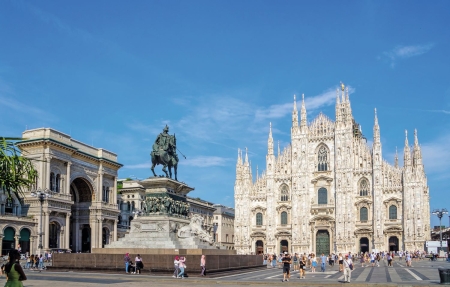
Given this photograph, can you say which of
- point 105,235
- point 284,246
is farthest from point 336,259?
point 105,235

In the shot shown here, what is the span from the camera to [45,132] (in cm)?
6041

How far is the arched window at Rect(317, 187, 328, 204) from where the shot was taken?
77.2 m

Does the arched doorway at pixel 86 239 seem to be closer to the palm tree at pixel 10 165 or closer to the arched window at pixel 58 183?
the arched window at pixel 58 183

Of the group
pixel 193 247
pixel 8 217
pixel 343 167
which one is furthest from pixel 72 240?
pixel 193 247

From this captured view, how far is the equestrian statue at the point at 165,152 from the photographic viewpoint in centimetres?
3091

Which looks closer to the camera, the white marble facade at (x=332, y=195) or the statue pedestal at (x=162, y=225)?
the statue pedestal at (x=162, y=225)

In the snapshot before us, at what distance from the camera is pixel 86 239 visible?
2825 inches

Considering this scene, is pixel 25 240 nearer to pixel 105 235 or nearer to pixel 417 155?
pixel 105 235

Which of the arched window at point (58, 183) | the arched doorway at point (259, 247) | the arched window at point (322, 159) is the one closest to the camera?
the arched window at point (58, 183)

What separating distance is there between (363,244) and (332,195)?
782 cm

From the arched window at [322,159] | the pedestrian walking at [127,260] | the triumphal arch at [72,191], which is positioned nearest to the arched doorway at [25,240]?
the triumphal arch at [72,191]

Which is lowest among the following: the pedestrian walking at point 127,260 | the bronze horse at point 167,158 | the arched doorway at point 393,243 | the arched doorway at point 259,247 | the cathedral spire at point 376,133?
the arched doorway at point 259,247

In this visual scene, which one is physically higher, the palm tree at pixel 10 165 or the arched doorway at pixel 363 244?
the palm tree at pixel 10 165

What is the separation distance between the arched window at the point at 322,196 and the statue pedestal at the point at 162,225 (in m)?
48.6
